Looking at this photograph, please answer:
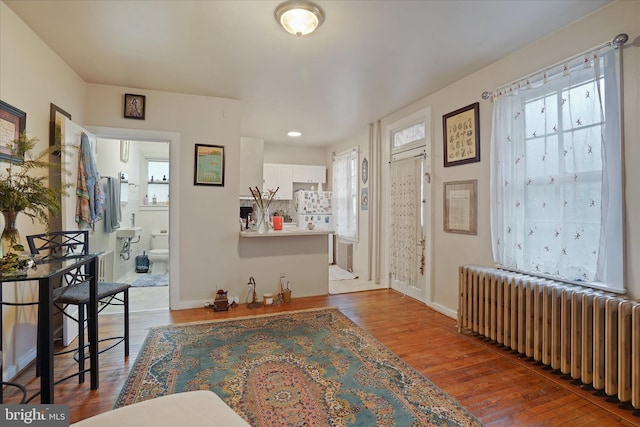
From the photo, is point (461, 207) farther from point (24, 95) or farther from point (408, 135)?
point (24, 95)

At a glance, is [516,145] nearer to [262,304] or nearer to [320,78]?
[320,78]

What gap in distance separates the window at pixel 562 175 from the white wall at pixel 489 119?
2.8 inches

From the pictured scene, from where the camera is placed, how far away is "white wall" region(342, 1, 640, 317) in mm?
1970

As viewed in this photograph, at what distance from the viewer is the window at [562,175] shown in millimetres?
2039

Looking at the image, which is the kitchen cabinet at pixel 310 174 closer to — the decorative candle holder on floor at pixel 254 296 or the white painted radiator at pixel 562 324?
the decorative candle holder on floor at pixel 254 296

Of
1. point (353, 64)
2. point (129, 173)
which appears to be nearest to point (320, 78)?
point (353, 64)

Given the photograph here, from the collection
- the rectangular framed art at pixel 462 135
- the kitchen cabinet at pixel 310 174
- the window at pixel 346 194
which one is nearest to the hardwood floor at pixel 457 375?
the rectangular framed art at pixel 462 135

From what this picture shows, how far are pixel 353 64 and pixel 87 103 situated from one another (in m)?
2.95

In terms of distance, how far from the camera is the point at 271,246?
4.07m

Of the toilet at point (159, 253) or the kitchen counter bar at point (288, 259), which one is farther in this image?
the toilet at point (159, 253)

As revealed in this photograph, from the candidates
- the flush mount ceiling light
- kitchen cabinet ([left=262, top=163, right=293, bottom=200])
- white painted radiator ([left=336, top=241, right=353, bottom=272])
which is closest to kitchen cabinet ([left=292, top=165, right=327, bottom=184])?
kitchen cabinet ([left=262, top=163, right=293, bottom=200])

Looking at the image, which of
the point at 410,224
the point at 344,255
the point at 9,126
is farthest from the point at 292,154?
the point at 9,126

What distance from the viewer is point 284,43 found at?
2521 mm

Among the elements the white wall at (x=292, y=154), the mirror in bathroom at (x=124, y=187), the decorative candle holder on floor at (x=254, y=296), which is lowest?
the decorative candle holder on floor at (x=254, y=296)
